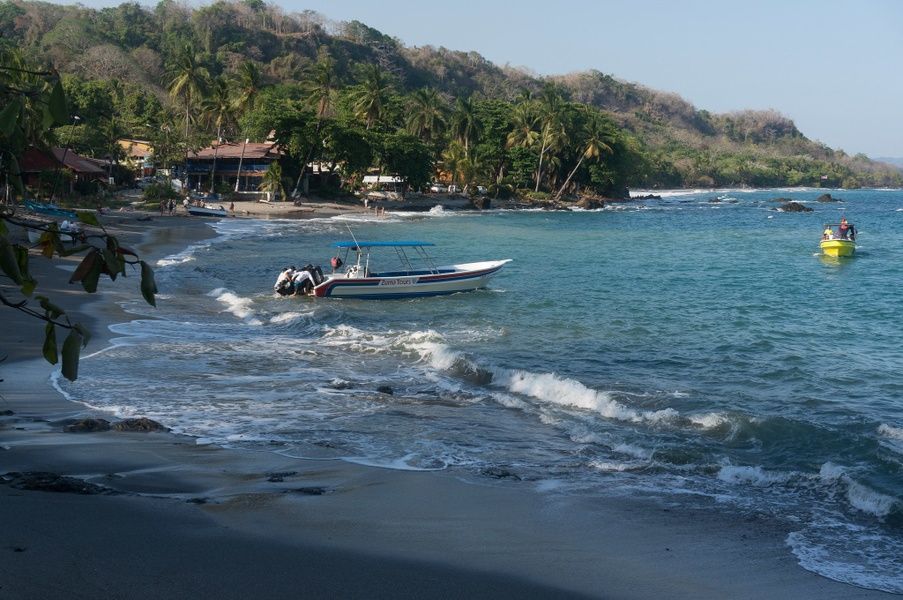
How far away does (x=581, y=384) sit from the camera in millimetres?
15602

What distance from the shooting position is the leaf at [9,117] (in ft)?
11.6

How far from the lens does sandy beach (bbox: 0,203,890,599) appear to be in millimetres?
6289

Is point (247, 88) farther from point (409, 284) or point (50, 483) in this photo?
point (50, 483)

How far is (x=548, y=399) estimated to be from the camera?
15.1m

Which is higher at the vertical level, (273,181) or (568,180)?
(568,180)

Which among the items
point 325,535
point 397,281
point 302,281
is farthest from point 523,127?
point 325,535

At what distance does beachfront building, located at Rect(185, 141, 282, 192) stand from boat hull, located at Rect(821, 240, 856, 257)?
4623 cm

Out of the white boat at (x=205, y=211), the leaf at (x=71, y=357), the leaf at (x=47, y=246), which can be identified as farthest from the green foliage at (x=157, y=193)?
the leaf at (x=71, y=357)

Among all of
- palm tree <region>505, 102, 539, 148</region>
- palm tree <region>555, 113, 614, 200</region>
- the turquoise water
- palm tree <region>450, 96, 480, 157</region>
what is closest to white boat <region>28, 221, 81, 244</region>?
the turquoise water

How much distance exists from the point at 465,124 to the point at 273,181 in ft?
111

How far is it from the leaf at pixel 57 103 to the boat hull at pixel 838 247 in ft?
147

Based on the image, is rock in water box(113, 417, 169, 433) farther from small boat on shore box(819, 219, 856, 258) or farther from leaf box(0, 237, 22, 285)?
small boat on shore box(819, 219, 856, 258)

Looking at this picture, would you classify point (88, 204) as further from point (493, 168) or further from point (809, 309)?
point (493, 168)

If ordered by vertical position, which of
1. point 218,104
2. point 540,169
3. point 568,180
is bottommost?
point 568,180
